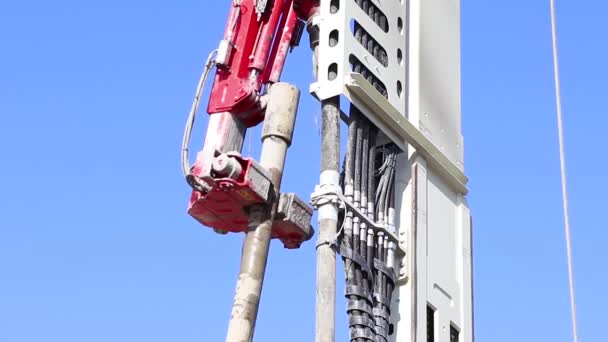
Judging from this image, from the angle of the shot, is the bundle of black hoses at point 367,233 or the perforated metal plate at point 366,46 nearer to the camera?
the bundle of black hoses at point 367,233

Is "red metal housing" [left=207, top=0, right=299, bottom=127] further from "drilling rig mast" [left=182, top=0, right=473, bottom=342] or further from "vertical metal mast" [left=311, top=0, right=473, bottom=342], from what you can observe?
"vertical metal mast" [left=311, top=0, right=473, bottom=342]

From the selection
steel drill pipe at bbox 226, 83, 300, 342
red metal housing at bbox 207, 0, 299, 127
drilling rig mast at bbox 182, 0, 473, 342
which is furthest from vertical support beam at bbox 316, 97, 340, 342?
red metal housing at bbox 207, 0, 299, 127

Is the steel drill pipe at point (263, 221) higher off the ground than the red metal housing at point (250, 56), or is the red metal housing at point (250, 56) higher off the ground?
the red metal housing at point (250, 56)

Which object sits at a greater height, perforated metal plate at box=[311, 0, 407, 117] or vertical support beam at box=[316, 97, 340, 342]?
perforated metal plate at box=[311, 0, 407, 117]

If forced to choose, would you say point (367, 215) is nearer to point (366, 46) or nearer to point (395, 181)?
point (395, 181)

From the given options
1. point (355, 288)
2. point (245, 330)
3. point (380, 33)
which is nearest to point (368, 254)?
point (355, 288)

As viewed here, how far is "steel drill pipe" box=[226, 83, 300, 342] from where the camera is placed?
617 inches

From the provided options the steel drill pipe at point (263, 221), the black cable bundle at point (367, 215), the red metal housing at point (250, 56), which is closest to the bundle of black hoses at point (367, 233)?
the black cable bundle at point (367, 215)

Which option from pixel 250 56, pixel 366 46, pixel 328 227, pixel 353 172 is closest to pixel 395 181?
pixel 353 172

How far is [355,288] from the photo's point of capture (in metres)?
15.9

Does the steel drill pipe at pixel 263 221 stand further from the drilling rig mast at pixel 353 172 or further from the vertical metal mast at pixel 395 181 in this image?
the vertical metal mast at pixel 395 181

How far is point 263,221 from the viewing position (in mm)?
16219

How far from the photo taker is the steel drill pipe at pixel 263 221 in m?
15.7

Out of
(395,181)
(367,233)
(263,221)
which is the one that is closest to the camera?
(263,221)
